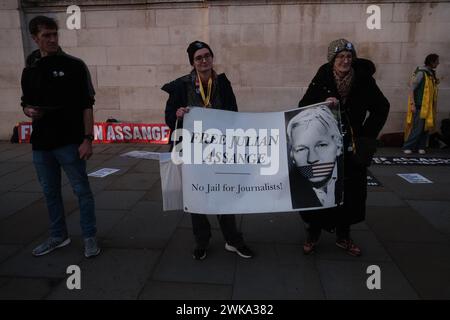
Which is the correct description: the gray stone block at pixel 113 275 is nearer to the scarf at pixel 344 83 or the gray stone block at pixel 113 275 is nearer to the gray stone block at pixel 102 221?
the gray stone block at pixel 102 221

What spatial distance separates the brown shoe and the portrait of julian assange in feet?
1.92

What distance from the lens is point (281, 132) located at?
3.32 meters

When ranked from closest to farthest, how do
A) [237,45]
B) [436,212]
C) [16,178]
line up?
[436,212]
[16,178]
[237,45]

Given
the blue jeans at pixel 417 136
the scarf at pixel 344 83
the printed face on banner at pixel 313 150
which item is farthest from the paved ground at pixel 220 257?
the blue jeans at pixel 417 136

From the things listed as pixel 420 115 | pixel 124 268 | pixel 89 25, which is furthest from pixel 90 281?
pixel 89 25

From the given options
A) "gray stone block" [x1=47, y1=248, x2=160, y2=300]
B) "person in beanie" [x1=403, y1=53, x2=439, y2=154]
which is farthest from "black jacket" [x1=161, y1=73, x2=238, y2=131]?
"person in beanie" [x1=403, y1=53, x2=439, y2=154]

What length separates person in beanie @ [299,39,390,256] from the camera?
328 centimetres

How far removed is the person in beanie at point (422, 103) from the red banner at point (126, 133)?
5838 millimetres

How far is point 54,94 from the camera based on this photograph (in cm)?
335

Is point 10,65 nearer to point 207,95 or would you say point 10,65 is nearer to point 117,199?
point 117,199

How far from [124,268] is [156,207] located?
5.47 ft

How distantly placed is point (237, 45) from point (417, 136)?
4674mm

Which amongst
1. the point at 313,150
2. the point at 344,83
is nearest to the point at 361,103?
the point at 344,83

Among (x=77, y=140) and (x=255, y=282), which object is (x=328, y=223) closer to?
(x=255, y=282)
